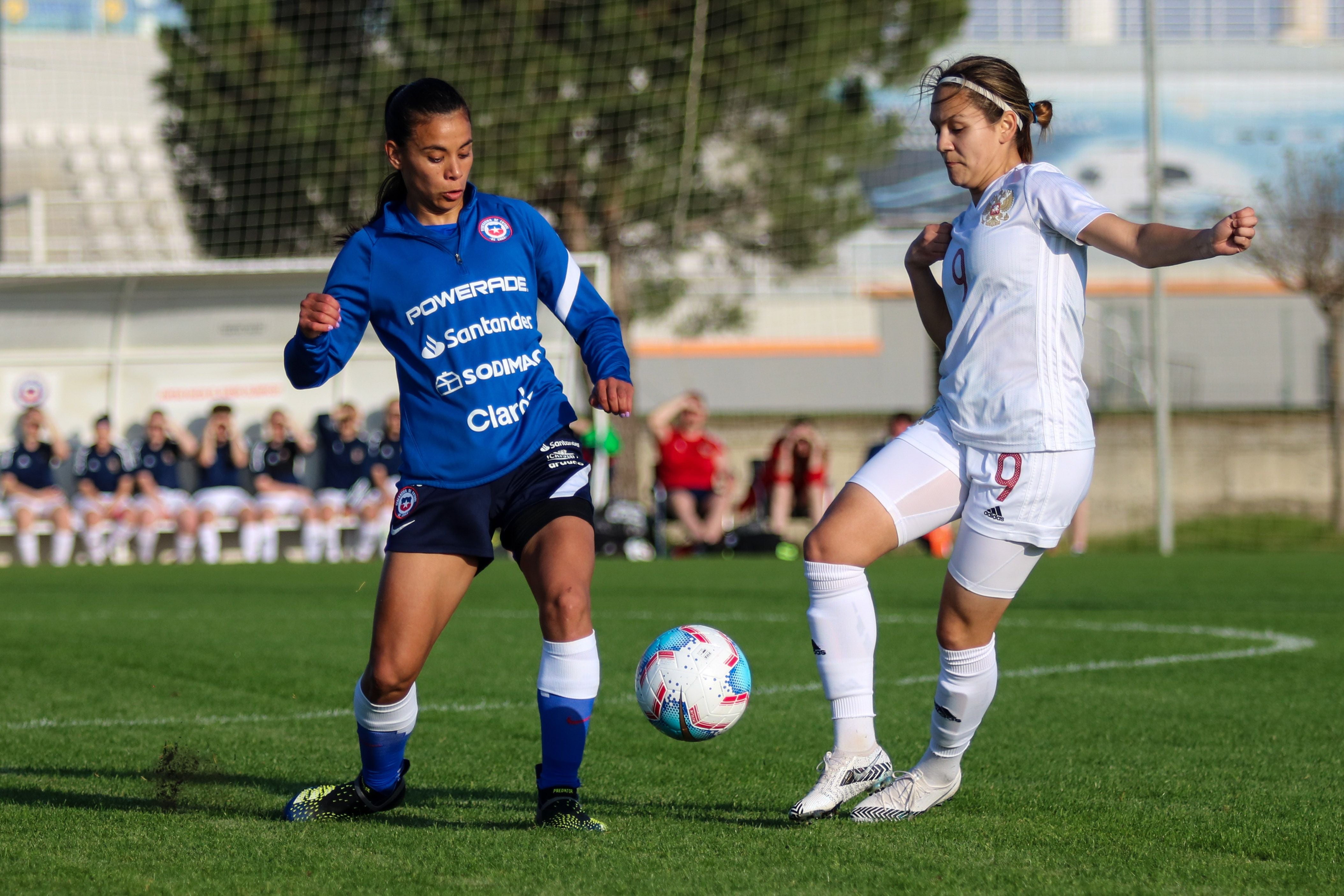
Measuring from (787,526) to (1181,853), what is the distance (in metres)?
14.4

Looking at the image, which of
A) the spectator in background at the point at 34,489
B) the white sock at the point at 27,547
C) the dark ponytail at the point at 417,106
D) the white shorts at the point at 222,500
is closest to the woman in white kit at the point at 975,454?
the dark ponytail at the point at 417,106

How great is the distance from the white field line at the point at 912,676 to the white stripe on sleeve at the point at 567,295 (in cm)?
234

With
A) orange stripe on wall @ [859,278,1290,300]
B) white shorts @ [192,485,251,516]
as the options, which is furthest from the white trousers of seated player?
orange stripe on wall @ [859,278,1290,300]

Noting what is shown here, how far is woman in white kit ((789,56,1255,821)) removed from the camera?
3664mm

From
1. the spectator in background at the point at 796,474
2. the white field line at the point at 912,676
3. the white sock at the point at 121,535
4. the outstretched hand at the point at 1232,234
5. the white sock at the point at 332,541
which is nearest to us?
the outstretched hand at the point at 1232,234

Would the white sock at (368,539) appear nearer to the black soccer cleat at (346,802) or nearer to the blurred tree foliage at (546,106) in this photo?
the blurred tree foliage at (546,106)

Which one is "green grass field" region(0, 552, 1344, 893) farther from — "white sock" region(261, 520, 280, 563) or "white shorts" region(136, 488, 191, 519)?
"white sock" region(261, 520, 280, 563)

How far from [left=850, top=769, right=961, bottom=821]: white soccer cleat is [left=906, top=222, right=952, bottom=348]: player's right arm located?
1.14 meters

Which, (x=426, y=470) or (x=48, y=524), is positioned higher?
(x=426, y=470)

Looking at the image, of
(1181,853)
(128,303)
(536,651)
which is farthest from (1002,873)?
(128,303)

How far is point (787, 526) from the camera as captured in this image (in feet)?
58.6

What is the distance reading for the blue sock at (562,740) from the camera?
382cm

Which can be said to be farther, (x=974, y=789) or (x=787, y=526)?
(x=787, y=526)

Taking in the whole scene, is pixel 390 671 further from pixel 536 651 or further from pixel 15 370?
pixel 15 370
